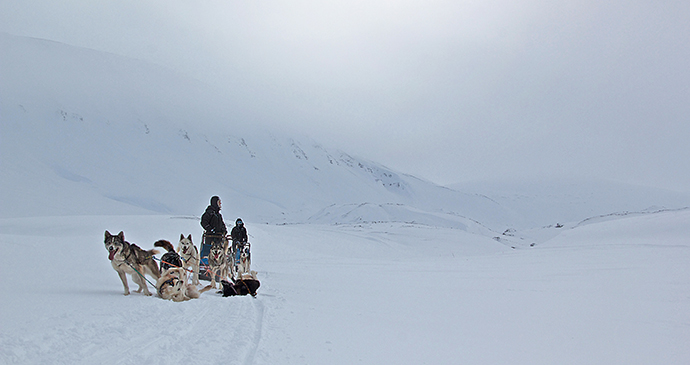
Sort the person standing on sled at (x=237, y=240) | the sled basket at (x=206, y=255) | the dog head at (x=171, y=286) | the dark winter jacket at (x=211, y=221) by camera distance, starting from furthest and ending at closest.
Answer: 1. the person standing on sled at (x=237, y=240)
2. the dark winter jacket at (x=211, y=221)
3. the sled basket at (x=206, y=255)
4. the dog head at (x=171, y=286)

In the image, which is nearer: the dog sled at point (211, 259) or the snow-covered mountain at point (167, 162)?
the dog sled at point (211, 259)

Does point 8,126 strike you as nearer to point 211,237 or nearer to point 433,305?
point 211,237

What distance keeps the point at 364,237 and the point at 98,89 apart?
188ft

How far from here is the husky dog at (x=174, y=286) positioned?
20.4 ft

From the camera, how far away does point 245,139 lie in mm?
74562

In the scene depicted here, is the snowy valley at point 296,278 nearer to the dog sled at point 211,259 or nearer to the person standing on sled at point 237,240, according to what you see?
the dog sled at point 211,259

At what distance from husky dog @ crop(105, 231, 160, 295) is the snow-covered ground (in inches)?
11.9

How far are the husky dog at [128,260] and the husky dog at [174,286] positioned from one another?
0.27m

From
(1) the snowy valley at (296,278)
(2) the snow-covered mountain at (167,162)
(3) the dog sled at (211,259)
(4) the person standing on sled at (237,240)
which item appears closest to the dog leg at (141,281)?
(1) the snowy valley at (296,278)

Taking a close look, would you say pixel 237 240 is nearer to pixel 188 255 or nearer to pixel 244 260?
pixel 244 260

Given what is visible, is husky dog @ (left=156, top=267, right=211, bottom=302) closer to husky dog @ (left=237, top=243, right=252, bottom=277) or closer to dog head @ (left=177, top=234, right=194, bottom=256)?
dog head @ (left=177, top=234, right=194, bottom=256)

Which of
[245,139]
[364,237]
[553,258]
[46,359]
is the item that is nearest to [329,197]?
[245,139]

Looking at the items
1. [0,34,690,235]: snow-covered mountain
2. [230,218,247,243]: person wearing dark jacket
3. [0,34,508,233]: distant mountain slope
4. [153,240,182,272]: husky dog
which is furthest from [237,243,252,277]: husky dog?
[0,34,508,233]: distant mountain slope

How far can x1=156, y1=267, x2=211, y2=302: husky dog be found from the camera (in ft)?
20.4
